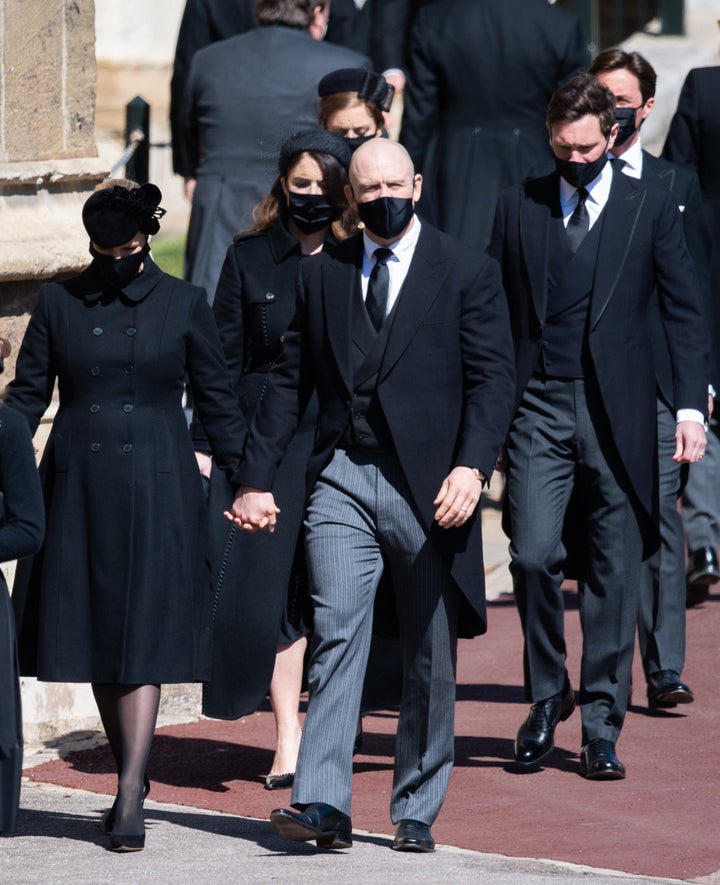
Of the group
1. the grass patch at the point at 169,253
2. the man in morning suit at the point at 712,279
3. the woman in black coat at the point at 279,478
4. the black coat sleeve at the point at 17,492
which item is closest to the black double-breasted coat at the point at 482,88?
the man in morning suit at the point at 712,279

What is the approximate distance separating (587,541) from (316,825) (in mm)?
1699

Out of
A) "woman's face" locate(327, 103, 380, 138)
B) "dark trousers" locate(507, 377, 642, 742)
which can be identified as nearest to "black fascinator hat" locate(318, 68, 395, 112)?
"woman's face" locate(327, 103, 380, 138)

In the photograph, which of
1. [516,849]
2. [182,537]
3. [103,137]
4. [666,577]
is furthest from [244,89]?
[103,137]

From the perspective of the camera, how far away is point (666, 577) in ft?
24.7

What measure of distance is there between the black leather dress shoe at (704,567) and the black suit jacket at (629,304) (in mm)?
2269

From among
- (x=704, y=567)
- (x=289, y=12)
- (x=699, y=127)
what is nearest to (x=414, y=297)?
(x=699, y=127)

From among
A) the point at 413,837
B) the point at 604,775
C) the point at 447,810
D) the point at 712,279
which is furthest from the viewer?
the point at 712,279

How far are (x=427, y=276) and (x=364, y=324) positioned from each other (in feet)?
0.71

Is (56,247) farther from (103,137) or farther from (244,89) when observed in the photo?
(103,137)

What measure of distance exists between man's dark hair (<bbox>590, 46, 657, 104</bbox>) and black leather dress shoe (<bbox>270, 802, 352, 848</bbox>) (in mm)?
3081

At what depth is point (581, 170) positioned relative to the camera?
265 inches

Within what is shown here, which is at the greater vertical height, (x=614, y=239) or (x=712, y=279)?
(x=614, y=239)

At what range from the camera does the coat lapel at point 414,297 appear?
5750mm

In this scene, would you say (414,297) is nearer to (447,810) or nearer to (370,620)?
(370,620)
